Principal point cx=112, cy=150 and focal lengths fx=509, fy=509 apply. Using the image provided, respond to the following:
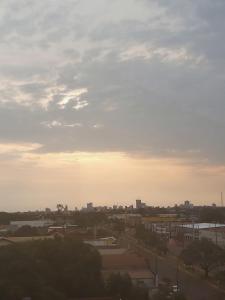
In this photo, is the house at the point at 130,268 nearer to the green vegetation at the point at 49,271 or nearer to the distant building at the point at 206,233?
the green vegetation at the point at 49,271

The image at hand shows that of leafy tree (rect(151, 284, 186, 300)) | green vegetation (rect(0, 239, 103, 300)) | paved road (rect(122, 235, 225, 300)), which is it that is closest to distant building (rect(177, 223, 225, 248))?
paved road (rect(122, 235, 225, 300))

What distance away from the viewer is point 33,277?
1546cm

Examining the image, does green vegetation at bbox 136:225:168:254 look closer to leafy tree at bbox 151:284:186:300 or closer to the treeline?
the treeline

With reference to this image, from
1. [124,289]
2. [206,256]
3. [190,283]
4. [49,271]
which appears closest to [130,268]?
[190,283]

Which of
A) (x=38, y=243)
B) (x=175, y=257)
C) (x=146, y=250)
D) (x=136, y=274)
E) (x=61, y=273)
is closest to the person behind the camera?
(x=61, y=273)

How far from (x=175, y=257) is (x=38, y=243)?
15.1 meters

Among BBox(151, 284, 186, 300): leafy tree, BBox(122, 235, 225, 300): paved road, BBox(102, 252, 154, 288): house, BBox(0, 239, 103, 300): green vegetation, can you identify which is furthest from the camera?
BBox(102, 252, 154, 288): house

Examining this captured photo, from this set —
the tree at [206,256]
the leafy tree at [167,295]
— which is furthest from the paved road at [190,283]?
the leafy tree at [167,295]

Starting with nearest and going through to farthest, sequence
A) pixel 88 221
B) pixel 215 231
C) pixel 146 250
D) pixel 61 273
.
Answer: pixel 61 273 → pixel 146 250 → pixel 215 231 → pixel 88 221

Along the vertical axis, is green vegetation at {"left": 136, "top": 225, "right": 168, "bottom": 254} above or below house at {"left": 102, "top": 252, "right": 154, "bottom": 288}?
above

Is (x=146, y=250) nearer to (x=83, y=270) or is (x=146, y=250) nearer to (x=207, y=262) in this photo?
(x=207, y=262)

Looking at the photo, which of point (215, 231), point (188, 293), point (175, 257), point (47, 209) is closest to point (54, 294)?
point (188, 293)

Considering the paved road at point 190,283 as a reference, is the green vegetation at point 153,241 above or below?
above

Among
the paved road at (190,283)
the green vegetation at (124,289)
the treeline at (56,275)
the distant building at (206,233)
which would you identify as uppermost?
the distant building at (206,233)
